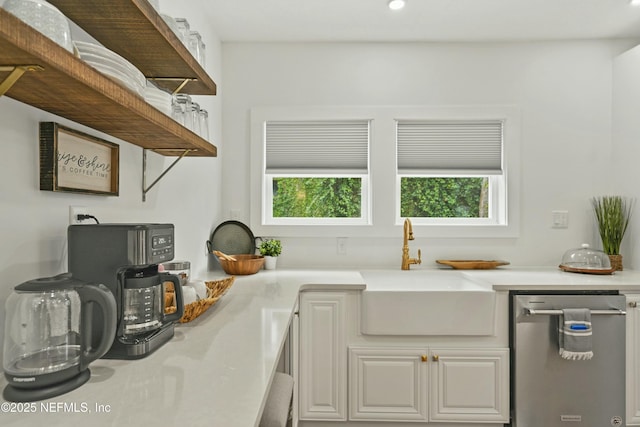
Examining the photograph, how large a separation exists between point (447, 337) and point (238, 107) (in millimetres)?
2048

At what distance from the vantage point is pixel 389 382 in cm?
217

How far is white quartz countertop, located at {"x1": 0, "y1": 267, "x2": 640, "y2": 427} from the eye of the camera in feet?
2.43

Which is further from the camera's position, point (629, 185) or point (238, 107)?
point (238, 107)

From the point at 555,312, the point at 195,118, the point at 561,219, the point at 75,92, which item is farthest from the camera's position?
the point at 561,219

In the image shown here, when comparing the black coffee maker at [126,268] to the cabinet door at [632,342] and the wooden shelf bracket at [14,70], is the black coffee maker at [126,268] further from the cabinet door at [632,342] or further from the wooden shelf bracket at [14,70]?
the cabinet door at [632,342]

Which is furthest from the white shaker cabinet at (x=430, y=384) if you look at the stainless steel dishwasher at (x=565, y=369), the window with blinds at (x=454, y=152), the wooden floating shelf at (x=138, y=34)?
the wooden floating shelf at (x=138, y=34)

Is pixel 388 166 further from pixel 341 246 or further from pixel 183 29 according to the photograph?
pixel 183 29

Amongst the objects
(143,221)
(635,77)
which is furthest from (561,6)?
(143,221)

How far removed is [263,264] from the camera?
261 centimetres

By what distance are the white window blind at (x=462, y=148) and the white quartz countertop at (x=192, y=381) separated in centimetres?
167

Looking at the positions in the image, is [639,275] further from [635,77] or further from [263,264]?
[263,264]

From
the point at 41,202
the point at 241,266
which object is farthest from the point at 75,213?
the point at 241,266

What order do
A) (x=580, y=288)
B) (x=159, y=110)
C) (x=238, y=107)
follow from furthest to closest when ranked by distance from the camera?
(x=238, y=107) → (x=580, y=288) → (x=159, y=110)

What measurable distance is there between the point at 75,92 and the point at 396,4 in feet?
6.55
